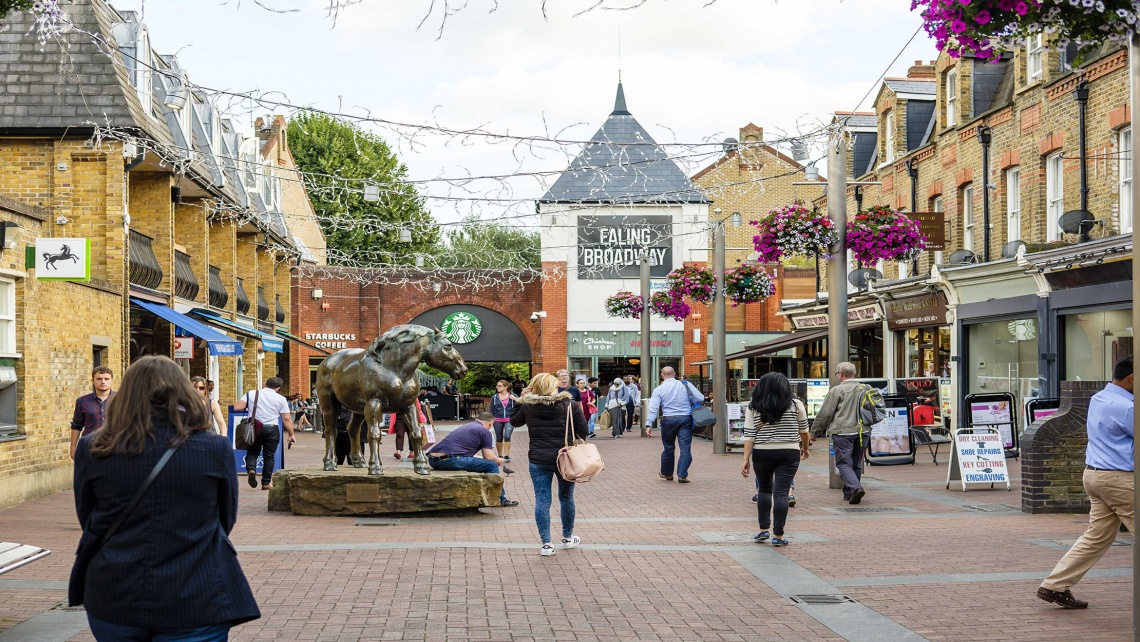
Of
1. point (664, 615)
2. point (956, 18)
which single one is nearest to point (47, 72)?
point (664, 615)

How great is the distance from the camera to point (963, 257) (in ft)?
76.6

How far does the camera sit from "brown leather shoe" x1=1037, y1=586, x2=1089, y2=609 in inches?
291

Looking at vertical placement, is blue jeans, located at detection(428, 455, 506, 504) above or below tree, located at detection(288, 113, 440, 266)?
below

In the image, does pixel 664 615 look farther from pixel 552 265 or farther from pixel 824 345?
pixel 552 265

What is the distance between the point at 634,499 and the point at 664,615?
741 cm

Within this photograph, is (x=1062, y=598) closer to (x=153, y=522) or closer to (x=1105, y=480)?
(x=1105, y=480)

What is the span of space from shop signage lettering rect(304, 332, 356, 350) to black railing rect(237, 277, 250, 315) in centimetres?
1208

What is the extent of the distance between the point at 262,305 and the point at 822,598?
27.6m

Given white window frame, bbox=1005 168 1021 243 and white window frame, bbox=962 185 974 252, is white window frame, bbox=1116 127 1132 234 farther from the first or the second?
white window frame, bbox=962 185 974 252

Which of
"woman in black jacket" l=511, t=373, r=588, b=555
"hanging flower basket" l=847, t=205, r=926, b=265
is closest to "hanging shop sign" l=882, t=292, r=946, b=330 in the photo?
"hanging flower basket" l=847, t=205, r=926, b=265

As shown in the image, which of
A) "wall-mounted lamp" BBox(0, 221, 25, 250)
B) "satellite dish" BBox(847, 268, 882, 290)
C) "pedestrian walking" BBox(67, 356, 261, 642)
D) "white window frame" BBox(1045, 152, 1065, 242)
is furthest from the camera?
"satellite dish" BBox(847, 268, 882, 290)

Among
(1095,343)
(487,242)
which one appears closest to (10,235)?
(1095,343)

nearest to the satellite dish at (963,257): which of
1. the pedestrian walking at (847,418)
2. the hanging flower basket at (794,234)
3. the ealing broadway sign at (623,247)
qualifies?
the hanging flower basket at (794,234)

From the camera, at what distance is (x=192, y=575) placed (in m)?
3.96
